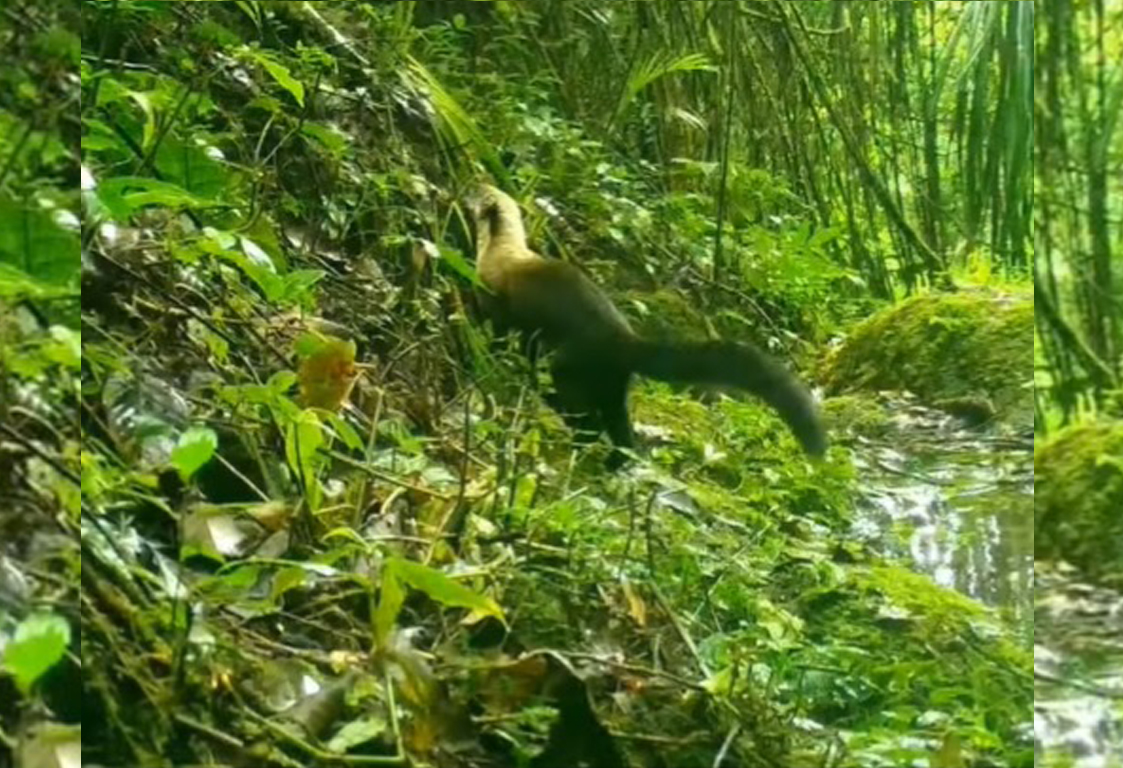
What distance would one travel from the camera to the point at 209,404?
1.12m

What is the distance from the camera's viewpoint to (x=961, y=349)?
4.39 feet

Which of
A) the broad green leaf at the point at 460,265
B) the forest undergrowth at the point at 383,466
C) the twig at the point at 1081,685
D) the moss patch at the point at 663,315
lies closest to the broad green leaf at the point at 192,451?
the forest undergrowth at the point at 383,466

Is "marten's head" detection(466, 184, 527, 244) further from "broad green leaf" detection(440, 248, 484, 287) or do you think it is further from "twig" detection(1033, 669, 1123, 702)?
"twig" detection(1033, 669, 1123, 702)

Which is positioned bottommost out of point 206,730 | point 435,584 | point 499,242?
point 206,730

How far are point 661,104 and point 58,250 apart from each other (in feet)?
1.67

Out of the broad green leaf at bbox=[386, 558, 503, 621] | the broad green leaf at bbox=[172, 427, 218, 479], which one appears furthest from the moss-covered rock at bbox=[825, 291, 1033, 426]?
the broad green leaf at bbox=[172, 427, 218, 479]

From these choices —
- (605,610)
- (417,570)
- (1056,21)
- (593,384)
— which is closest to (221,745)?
(417,570)

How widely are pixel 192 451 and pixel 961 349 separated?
0.68 meters

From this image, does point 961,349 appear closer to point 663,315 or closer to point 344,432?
point 663,315

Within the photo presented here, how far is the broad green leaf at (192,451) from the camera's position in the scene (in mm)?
1047

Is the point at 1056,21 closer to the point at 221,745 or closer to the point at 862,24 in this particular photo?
the point at 862,24

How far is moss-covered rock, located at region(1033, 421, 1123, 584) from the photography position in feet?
4.47

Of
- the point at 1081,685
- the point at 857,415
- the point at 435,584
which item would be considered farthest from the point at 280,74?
the point at 1081,685

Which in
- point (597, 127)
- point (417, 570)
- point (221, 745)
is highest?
point (597, 127)
